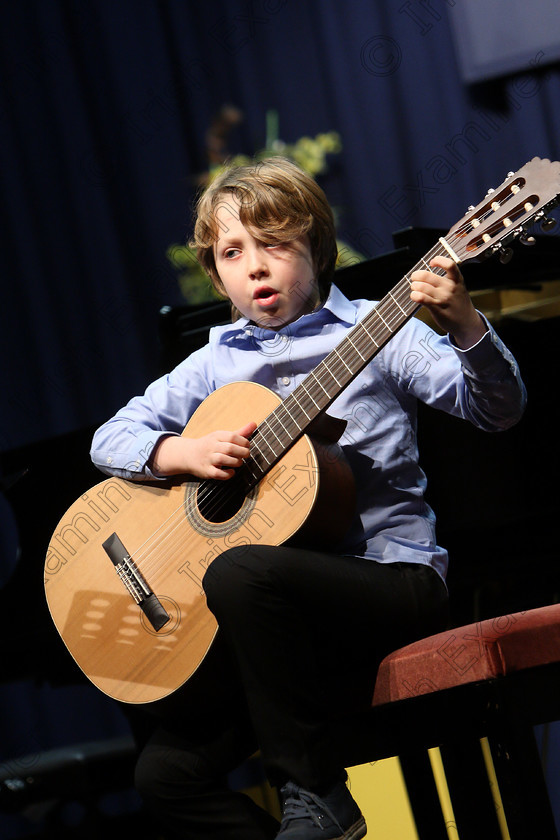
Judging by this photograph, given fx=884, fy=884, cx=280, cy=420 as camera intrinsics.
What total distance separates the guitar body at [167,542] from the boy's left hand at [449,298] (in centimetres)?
30

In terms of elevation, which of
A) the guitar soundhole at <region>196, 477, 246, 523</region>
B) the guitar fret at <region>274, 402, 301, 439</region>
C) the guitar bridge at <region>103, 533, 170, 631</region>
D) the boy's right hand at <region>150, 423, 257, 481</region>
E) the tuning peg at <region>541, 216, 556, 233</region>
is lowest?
the guitar bridge at <region>103, 533, 170, 631</region>

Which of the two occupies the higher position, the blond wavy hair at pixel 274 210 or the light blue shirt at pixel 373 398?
the blond wavy hair at pixel 274 210

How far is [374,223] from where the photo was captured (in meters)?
3.71

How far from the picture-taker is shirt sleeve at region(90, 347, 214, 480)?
1783 mm

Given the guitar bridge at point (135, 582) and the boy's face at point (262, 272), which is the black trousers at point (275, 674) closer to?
the guitar bridge at point (135, 582)

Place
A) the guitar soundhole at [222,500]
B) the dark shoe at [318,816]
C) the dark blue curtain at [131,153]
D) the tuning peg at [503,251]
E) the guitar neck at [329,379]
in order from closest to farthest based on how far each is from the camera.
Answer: the dark shoe at [318,816]
the tuning peg at [503,251]
the guitar neck at [329,379]
the guitar soundhole at [222,500]
the dark blue curtain at [131,153]

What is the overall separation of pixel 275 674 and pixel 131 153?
2.96m

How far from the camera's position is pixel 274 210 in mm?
1732

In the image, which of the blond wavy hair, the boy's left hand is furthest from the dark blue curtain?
the boy's left hand

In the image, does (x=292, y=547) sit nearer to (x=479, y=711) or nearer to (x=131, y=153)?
(x=479, y=711)

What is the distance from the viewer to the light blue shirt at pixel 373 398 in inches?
59.2

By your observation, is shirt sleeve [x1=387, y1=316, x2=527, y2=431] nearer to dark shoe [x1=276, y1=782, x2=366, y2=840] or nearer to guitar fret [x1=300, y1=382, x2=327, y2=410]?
guitar fret [x1=300, y1=382, x2=327, y2=410]

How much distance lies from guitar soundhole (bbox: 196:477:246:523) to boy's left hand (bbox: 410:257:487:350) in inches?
18.1

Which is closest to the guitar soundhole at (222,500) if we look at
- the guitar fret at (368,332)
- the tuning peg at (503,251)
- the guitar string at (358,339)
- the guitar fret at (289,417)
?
the guitar string at (358,339)
